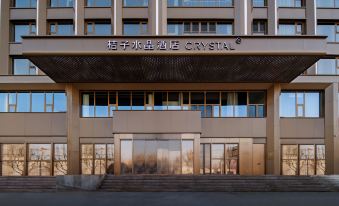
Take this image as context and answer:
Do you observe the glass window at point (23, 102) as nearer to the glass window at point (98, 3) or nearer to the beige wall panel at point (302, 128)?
the glass window at point (98, 3)

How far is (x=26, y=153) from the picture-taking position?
86.3 ft

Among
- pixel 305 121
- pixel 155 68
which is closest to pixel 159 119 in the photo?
pixel 155 68

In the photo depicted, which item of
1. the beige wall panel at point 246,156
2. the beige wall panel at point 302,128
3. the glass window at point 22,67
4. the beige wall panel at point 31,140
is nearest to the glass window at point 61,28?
the glass window at point 22,67

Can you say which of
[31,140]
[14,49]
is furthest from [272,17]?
[31,140]

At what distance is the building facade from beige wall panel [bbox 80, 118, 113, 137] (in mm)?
76

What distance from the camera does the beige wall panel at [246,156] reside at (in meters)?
26.3

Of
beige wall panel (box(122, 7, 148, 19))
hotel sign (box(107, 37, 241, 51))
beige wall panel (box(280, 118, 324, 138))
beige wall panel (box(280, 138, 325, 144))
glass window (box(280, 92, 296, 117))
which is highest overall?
beige wall panel (box(122, 7, 148, 19))

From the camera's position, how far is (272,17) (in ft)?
85.6

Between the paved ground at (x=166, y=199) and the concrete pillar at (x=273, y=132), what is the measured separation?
7.74m

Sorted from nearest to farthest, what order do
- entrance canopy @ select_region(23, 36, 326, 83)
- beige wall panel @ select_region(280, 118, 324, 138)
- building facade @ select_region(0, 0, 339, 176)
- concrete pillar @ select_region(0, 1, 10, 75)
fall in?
entrance canopy @ select_region(23, 36, 326, 83) < building facade @ select_region(0, 0, 339, 176) < concrete pillar @ select_region(0, 1, 10, 75) < beige wall panel @ select_region(280, 118, 324, 138)

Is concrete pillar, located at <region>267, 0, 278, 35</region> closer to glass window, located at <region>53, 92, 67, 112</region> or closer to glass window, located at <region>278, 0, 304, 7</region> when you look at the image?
glass window, located at <region>278, 0, 304, 7</region>

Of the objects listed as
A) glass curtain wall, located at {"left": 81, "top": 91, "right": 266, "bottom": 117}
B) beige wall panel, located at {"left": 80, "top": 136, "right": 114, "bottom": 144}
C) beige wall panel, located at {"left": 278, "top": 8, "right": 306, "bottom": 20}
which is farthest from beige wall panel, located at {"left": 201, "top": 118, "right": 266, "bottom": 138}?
beige wall panel, located at {"left": 278, "top": 8, "right": 306, "bottom": 20}

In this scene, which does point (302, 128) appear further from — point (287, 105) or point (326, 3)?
point (326, 3)

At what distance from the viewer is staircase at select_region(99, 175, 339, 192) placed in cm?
2000
